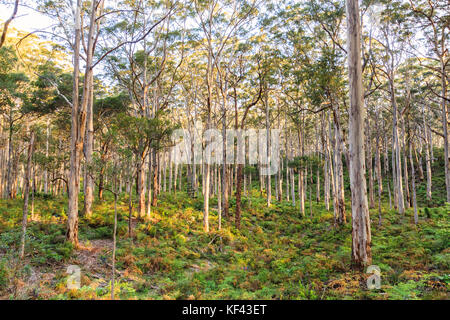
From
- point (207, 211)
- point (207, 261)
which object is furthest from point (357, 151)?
point (207, 211)

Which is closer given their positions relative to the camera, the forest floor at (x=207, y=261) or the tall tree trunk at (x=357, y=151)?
the forest floor at (x=207, y=261)

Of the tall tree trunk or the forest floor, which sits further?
the tall tree trunk

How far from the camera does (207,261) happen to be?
977cm

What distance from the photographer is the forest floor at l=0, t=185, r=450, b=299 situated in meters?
5.55

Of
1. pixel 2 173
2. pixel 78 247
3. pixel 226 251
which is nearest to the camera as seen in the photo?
pixel 78 247

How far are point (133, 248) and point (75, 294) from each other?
3.74 meters

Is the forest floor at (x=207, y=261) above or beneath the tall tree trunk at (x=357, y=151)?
beneath

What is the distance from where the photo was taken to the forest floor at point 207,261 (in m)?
5.55

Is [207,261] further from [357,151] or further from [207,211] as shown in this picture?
[357,151]

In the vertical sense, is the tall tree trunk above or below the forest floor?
above

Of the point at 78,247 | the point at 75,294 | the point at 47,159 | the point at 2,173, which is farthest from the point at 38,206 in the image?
the point at 2,173

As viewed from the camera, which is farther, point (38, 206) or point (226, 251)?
point (38, 206)

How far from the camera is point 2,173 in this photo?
896 inches

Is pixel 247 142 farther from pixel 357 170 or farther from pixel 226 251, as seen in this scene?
pixel 357 170
